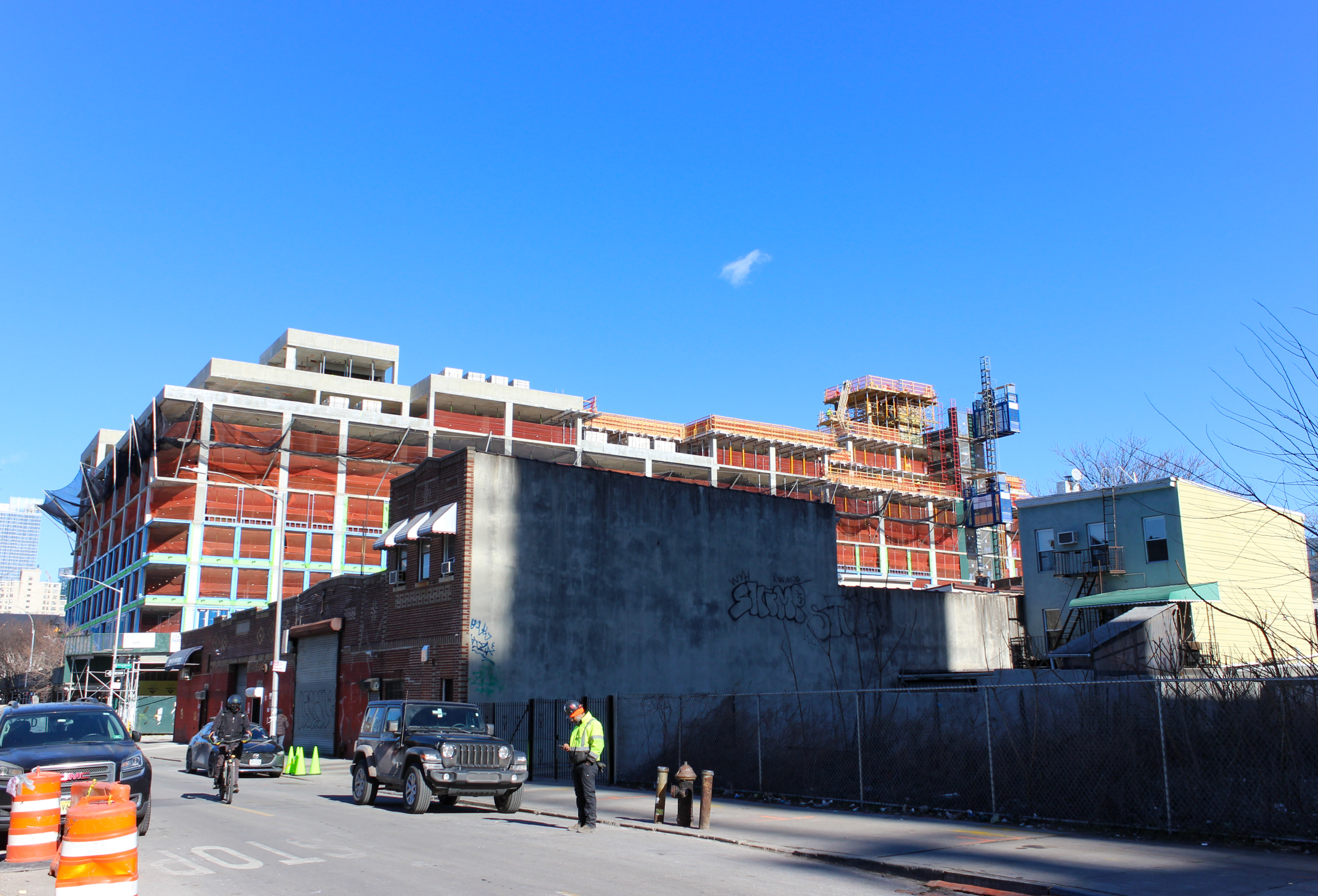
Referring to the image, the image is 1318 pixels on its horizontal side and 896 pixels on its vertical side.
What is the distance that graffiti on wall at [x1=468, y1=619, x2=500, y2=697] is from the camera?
2516 centimetres

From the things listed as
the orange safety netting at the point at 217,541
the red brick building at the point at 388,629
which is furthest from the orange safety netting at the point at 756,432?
the red brick building at the point at 388,629

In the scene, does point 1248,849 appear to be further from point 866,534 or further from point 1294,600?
point 866,534

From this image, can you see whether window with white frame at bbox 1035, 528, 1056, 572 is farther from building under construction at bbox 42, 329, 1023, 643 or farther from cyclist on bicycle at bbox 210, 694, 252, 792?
cyclist on bicycle at bbox 210, 694, 252, 792

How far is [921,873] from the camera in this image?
35.1 feet

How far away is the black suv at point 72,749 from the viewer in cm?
1210

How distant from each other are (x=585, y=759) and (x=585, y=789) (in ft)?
1.38

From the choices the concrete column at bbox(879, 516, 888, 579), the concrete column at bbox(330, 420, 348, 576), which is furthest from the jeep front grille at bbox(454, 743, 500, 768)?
the concrete column at bbox(879, 516, 888, 579)

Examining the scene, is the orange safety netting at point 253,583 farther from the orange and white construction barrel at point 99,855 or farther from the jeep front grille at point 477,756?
the orange and white construction barrel at point 99,855

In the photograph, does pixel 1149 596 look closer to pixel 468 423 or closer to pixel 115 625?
pixel 468 423

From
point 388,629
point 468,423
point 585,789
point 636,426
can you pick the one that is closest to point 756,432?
point 636,426

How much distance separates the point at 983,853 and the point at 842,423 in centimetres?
9339

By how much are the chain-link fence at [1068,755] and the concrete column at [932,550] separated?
87.0m

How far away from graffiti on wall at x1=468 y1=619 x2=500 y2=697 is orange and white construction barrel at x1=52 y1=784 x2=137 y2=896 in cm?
1769

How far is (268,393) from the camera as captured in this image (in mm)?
87062
